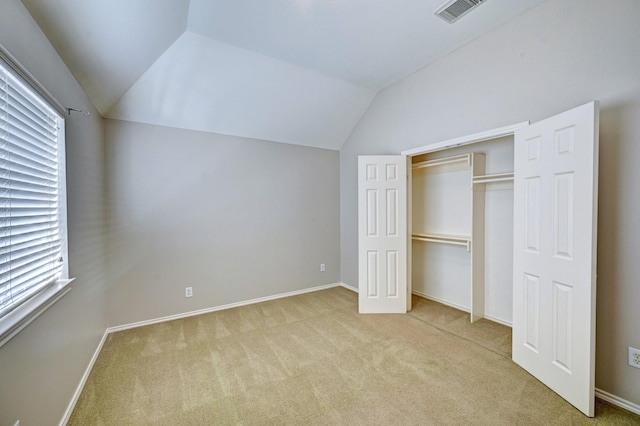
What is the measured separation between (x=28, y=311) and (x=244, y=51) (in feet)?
9.10

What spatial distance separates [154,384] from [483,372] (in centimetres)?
264

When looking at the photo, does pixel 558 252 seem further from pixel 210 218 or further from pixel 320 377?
pixel 210 218

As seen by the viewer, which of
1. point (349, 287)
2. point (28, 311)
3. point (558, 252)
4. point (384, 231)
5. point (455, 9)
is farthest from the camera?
point (349, 287)

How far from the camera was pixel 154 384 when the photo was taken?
6.74 ft

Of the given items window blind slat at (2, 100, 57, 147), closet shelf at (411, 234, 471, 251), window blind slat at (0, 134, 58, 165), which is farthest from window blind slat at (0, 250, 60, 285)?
closet shelf at (411, 234, 471, 251)

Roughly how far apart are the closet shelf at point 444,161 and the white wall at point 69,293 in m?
3.58

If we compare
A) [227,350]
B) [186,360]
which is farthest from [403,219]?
[186,360]

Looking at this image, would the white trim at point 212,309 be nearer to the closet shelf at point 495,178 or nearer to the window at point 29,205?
the window at point 29,205

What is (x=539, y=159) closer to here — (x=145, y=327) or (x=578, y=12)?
(x=578, y=12)

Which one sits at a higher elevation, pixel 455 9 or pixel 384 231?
pixel 455 9

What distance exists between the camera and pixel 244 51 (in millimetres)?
2814

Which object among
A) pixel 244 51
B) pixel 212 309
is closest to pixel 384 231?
pixel 212 309

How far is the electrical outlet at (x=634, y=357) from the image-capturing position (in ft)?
5.77

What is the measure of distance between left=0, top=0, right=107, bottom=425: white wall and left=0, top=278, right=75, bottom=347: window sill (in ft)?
0.21
